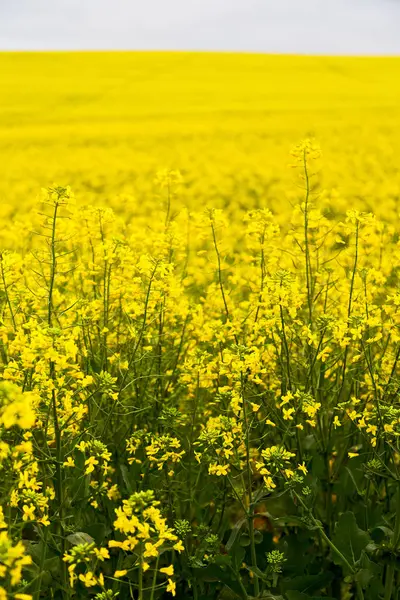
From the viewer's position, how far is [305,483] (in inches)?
128

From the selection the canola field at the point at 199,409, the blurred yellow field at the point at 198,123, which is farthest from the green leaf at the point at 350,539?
the blurred yellow field at the point at 198,123

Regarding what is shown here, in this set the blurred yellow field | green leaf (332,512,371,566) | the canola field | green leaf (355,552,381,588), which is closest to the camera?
the canola field

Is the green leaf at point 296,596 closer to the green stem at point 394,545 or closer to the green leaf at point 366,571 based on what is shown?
the green leaf at point 366,571

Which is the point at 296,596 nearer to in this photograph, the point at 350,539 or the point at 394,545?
the point at 350,539

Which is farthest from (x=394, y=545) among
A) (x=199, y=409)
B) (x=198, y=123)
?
(x=198, y=123)

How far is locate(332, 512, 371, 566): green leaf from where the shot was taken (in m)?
3.01

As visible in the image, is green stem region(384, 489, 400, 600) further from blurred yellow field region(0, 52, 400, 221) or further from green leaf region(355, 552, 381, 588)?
blurred yellow field region(0, 52, 400, 221)

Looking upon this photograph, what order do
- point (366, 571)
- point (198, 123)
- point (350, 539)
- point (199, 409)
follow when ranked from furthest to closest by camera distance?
1. point (198, 123)
2. point (199, 409)
3. point (350, 539)
4. point (366, 571)

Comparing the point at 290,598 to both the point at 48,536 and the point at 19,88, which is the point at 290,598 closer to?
the point at 48,536

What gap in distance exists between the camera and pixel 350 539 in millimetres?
3043

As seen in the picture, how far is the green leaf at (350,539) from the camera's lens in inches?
119

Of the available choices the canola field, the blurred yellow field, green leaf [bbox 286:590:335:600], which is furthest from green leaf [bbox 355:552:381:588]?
the blurred yellow field

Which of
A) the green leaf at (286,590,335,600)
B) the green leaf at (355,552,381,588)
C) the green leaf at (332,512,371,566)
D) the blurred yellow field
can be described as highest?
the blurred yellow field

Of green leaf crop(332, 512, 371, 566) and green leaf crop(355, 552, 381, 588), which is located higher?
green leaf crop(332, 512, 371, 566)
